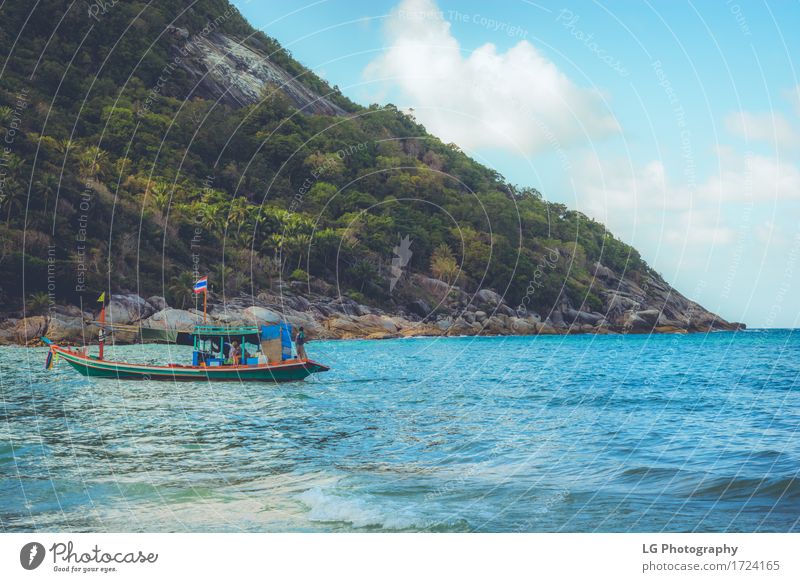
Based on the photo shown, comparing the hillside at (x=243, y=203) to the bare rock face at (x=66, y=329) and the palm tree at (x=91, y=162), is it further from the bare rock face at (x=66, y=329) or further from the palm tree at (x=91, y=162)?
the bare rock face at (x=66, y=329)

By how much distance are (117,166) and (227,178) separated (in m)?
15.6

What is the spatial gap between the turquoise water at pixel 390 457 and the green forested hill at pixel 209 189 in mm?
36598

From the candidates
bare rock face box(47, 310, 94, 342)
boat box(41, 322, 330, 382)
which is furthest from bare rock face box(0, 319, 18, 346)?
boat box(41, 322, 330, 382)

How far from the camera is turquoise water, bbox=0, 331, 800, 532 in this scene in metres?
11.3

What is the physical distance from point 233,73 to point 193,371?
273ft

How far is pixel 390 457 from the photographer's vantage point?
16.3 meters

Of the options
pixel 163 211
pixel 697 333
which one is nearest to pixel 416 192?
pixel 163 211

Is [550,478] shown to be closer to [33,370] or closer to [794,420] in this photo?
[794,420]

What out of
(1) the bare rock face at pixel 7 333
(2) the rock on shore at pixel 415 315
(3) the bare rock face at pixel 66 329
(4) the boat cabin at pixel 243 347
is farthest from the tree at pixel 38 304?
(4) the boat cabin at pixel 243 347

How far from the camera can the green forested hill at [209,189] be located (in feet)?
222

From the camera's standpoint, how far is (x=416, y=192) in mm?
97125

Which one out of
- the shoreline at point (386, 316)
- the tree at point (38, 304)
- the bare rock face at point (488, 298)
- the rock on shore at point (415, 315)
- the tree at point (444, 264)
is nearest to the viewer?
the shoreline at point (386, 316)

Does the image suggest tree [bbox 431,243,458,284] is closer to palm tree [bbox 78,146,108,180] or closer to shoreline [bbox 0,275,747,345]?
shoreline [bbox 0,275,747,345]
